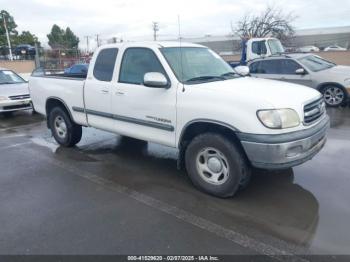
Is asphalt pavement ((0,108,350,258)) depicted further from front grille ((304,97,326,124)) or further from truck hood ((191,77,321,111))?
truck hood ((191,77,321,111))

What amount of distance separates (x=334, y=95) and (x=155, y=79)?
24.7 ft

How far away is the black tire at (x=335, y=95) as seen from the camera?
9.70 m

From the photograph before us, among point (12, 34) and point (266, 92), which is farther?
point (12, 34)

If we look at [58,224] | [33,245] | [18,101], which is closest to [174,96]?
[58,224]

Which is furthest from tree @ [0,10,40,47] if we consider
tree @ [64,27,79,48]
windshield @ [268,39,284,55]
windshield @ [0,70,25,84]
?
windshield @ [268,39,284,55]

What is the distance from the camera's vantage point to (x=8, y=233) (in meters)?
3.46

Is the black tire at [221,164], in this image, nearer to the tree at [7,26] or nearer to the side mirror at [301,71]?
the side mirror at [301,71]

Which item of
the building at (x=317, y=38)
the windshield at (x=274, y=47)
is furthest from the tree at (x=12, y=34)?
the windshield at (x=274, y=47)

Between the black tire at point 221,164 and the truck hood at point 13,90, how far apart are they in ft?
24.7

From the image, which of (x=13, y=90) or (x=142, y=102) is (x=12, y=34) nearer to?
(x=13, y=90)

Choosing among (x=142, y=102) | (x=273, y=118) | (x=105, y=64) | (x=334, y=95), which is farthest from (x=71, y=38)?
(x=273, y=118)

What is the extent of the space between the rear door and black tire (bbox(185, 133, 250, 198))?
1685mm

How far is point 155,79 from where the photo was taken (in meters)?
4.21

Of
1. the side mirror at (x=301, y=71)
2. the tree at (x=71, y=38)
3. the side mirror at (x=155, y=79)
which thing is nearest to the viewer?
the side mirror at (x=155, y=79)
